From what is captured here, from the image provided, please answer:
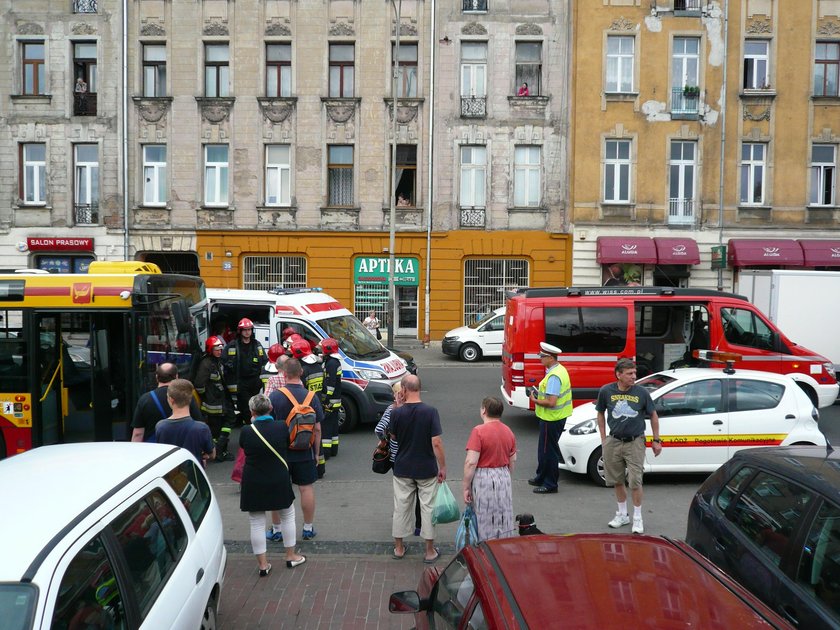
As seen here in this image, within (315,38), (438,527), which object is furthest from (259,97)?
(438,527)

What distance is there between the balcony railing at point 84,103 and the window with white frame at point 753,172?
2259 cm

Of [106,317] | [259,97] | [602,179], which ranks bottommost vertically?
[106,317]

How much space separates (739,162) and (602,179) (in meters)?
4.83

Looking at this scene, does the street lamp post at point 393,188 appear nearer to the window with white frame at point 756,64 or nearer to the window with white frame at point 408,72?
the window with white frame at point 408,72

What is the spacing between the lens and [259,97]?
26.0m

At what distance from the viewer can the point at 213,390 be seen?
10234 millimetres

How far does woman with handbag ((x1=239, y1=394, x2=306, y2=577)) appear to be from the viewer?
6152 mm

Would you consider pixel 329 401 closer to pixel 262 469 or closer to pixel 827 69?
pixel 262 469

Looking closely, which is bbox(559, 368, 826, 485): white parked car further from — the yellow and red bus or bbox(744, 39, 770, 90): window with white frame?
bbox(744, 39, 770, 90): window with white frame

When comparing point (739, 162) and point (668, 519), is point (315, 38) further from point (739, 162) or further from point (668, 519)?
point (668, 519)

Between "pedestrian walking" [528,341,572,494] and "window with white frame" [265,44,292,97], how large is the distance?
66.3 ft

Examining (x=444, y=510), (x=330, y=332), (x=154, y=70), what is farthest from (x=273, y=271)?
(x=444, y=510)

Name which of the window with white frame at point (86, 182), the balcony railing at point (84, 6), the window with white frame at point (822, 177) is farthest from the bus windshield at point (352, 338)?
the window with white frame at point (822, 177)

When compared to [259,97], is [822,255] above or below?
below
